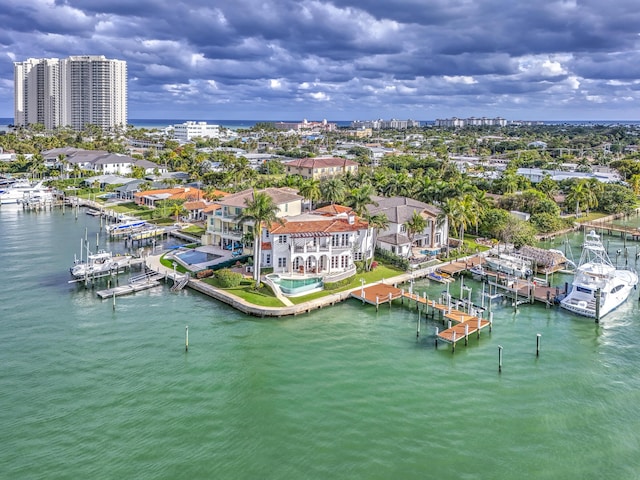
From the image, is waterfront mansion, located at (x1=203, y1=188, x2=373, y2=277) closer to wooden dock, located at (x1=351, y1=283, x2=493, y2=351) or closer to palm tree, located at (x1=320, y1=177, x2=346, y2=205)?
wooden dock, located at (x1=351, y1=283, x2=493, y2=351)

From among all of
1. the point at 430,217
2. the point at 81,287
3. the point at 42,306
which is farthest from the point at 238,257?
the point at 430,217

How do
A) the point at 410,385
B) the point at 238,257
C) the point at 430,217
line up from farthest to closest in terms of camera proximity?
the point at 430,217 → the point at 238,257 → the point at 410,385

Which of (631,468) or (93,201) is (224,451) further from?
(93,201)

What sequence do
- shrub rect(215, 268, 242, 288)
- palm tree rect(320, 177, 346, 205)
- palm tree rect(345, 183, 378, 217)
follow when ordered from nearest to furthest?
shrub rect(215, 268, 242, 288) < palm tree rect(345, 183, 378, 217) < palm tree rect(320, 177, 346, 205)

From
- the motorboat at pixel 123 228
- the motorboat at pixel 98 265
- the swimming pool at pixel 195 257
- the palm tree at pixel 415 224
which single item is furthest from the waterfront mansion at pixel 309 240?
the motorboat at pixel 123 228

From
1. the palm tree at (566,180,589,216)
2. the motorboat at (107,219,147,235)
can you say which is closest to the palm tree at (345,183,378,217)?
the motorboat at (107,219,147,235)

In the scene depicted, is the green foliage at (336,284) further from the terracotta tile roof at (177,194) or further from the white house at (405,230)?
the terracotta tile roof at (177,194)

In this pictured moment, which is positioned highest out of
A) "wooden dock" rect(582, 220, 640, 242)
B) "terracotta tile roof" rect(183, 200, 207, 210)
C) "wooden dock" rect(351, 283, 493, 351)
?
"terracotta tile roof" rect(183, 200, 207, 210)
